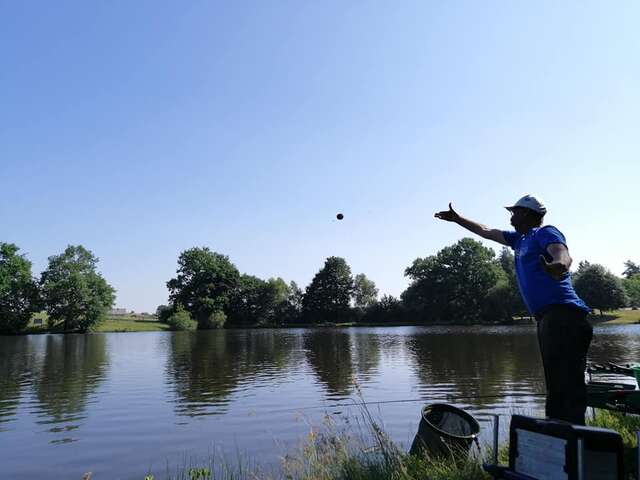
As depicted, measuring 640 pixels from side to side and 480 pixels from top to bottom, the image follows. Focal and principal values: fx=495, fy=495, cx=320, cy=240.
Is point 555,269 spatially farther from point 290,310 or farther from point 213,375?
point 290,310

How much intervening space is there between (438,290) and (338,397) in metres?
76.2

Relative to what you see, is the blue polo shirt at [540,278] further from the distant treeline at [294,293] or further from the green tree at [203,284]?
the green tree at [203,284]

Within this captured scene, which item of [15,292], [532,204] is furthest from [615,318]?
[15,292]

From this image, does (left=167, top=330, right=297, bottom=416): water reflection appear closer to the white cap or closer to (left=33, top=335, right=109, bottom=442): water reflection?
(left=33, top=335, right=109, bottom=442): water reflection

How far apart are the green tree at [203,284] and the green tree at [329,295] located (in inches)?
608

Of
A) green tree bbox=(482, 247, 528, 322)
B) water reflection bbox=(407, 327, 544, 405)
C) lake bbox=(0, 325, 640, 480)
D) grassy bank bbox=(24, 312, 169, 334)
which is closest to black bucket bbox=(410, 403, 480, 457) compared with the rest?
lake bbox=(0, 325, 640, 480)

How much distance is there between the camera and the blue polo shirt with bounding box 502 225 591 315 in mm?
4156

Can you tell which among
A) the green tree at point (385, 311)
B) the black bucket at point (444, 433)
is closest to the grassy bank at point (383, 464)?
the black bucket at point (444, 433)

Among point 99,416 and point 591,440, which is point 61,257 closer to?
point 99,416

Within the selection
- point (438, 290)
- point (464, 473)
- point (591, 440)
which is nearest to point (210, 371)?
point (464, 473)

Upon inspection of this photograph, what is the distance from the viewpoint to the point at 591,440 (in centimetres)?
317

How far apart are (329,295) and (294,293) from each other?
8.87 m

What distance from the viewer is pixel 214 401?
1508 centimetres

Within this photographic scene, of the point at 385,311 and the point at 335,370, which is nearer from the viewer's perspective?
the point at 335,370
